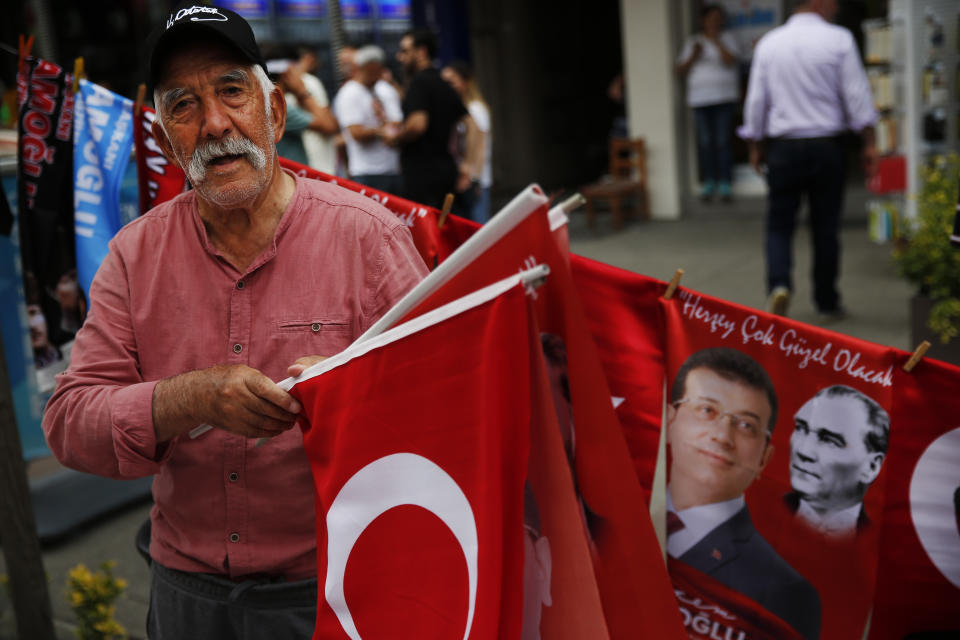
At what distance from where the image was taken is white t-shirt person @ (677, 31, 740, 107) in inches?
439

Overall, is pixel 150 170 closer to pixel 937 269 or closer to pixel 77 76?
pixel 77 76

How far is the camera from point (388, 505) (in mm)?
1799

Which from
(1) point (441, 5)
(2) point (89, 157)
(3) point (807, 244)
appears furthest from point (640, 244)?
(2) point (89, 157)

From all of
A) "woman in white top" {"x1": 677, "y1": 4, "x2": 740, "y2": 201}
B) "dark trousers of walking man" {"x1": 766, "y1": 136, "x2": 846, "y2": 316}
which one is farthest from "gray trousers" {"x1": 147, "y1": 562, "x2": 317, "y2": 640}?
"woman in white top" {"x1": 677, "y1": 4, "x2": 740, "y2": 201}

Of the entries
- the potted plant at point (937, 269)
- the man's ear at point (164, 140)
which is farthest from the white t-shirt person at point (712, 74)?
the man's ear at point (164, 140)

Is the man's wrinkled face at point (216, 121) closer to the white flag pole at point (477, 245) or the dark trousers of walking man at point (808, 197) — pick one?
the white flag pole at point (477, 245)

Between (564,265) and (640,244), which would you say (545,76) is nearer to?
(640,244)

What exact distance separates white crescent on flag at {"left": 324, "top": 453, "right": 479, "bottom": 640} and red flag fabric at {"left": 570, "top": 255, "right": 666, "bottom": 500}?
0.94 metres

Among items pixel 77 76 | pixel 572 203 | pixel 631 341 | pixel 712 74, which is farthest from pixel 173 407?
pixel 712 74

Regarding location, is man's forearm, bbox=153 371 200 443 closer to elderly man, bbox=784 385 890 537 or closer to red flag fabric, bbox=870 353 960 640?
elderly man, bbox=784 385 890 537

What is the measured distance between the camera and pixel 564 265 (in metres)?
1.71

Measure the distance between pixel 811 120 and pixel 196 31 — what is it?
540 centimetres

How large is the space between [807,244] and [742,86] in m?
2.80

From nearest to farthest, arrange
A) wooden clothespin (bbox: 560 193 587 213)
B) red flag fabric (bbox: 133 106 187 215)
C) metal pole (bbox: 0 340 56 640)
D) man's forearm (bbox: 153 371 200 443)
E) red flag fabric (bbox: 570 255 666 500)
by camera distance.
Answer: wooden clothespin (bbox: 560 193 587 213) → man's forearm (bbox: 153 371 200 443) → red flag fabric (bbox: 570 255 666 500) → red flag fabric (bbox: 133 106 187 215) → metal pole (bbox: 0 340 56 640)
